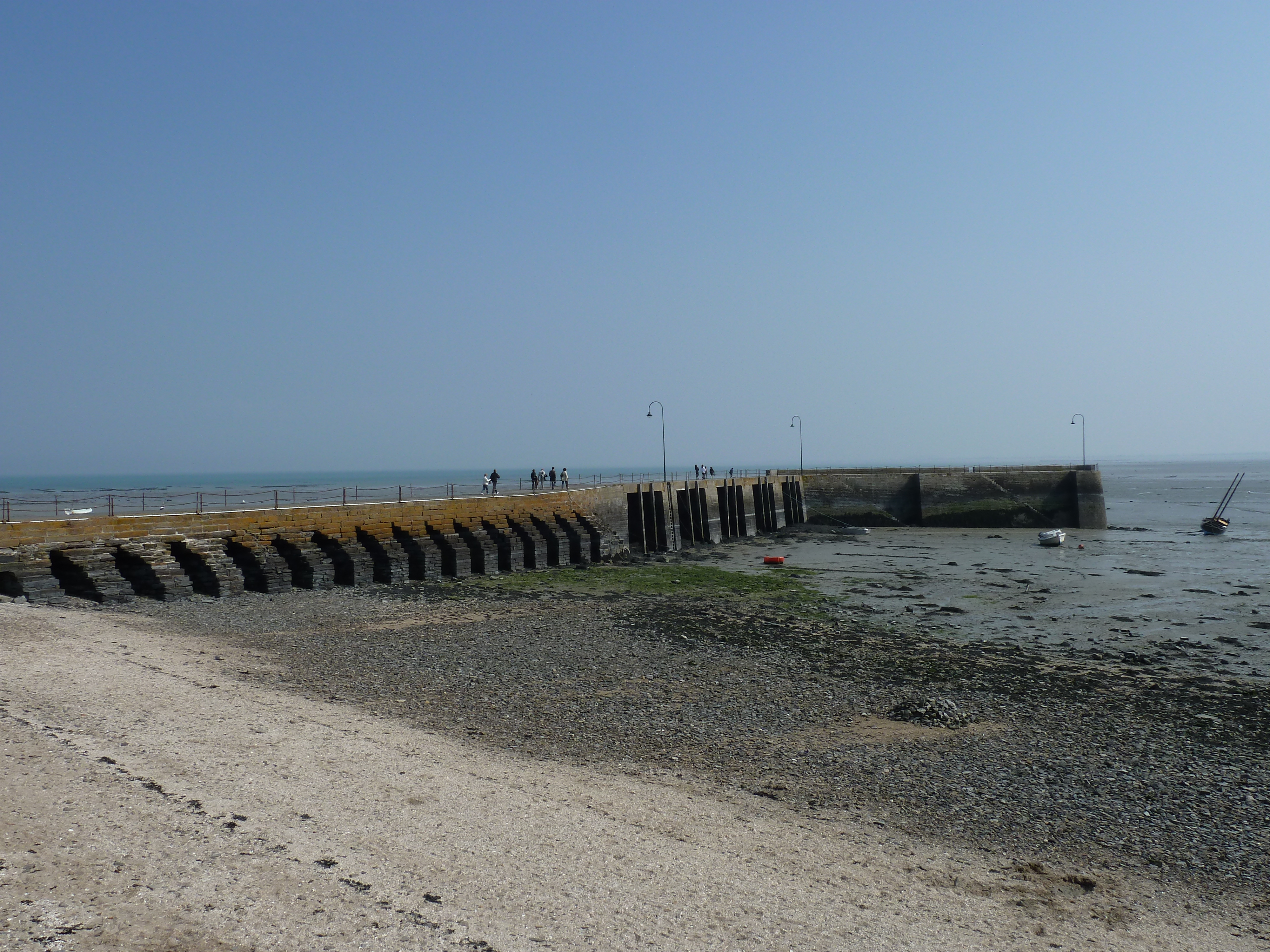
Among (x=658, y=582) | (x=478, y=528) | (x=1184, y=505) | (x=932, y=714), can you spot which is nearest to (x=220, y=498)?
(x=478, y=528)

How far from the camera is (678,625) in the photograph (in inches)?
1016

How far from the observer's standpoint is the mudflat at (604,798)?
823 cm

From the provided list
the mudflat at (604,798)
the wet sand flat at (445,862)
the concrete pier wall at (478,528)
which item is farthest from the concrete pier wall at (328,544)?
the wet sand flat at (445,862)

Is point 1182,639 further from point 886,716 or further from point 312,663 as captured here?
point 312,663

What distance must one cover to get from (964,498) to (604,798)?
58940mm

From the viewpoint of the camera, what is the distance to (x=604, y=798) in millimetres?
11805

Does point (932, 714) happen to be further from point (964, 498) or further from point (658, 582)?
point (964, 498)

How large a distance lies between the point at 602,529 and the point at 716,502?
1488cm

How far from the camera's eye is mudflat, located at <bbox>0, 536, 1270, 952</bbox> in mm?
8234

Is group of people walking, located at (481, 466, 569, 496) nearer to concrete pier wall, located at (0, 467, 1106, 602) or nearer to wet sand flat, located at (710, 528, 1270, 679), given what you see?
concrete pier wall, located at (0, 467, 1106, 602)

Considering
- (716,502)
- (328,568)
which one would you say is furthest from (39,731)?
(716,502)

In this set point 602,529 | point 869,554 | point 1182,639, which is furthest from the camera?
point 869,554

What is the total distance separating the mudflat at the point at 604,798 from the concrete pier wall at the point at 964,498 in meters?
44.4

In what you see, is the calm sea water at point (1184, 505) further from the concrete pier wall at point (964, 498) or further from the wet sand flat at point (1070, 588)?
the wet sand flat at point (1070, 588)
